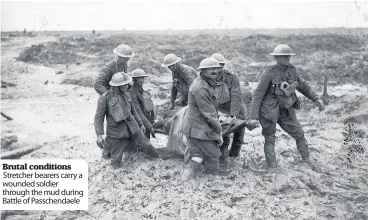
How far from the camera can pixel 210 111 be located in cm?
477

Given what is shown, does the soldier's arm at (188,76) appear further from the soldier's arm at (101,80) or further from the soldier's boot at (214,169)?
the soldier's boot at (214,169)

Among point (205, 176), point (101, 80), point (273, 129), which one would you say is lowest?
point (205, 176)

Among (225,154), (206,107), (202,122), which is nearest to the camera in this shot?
Result: (206,107)

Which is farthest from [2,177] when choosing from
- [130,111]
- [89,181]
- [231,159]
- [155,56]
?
[155,56]

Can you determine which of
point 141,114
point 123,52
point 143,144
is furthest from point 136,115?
point 123,52

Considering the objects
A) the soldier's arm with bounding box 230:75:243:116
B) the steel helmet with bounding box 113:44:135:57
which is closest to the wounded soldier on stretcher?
the soldier's arm with bounding box 230:75:243:116

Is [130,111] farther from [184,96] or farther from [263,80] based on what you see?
[263,80]

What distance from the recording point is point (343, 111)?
9555 mm

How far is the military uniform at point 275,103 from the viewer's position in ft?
17.2

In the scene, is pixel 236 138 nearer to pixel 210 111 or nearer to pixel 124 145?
pixel 210 111

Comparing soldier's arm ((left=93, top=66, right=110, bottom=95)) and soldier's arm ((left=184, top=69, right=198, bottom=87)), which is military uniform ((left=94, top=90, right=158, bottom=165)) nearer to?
soldier's arm ((left=93, top=66, right=110, bottom=95))

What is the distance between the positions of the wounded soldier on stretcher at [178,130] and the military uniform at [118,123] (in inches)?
12.0

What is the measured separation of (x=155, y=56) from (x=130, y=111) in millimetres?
15930

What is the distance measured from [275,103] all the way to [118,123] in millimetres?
2389
